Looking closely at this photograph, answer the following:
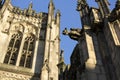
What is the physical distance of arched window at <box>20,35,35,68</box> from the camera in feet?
96.4

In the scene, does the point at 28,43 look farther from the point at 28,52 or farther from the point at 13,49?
the point at 13,49

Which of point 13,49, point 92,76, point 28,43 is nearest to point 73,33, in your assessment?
point 92,76

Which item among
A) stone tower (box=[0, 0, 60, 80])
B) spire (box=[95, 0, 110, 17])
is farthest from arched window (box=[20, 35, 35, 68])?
spire (box=[95, 0, 110, 17])

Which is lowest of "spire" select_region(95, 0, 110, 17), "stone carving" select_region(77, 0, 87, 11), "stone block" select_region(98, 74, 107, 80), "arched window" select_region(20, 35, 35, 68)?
"stone block" select_region(98, 74, 107, 80)

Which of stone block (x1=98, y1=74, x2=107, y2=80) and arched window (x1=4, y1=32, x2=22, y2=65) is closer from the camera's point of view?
stone block (x1=98, y1=74, x2=107, y2=80)

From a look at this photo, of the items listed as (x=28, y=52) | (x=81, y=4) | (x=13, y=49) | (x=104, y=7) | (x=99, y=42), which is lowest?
(x=99, y=42)

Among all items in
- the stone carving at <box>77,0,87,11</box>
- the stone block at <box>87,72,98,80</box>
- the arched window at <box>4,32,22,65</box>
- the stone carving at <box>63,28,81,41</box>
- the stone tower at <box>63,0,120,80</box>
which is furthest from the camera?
the arched window at <box>4,32,22,65</box>

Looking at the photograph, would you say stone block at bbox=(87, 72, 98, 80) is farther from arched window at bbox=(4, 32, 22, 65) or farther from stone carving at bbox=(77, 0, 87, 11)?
arched window at bbox=(4, 32, 22, 65)

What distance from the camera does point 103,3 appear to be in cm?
899

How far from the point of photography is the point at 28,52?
1237 inches

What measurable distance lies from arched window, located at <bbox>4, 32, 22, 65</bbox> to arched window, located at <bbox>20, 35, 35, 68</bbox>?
79 cm

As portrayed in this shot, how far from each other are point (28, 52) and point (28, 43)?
2092 millimetres

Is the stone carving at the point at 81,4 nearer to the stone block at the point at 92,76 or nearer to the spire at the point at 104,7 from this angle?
the spire at the point at 104,7

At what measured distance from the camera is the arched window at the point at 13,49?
29.2 metres
